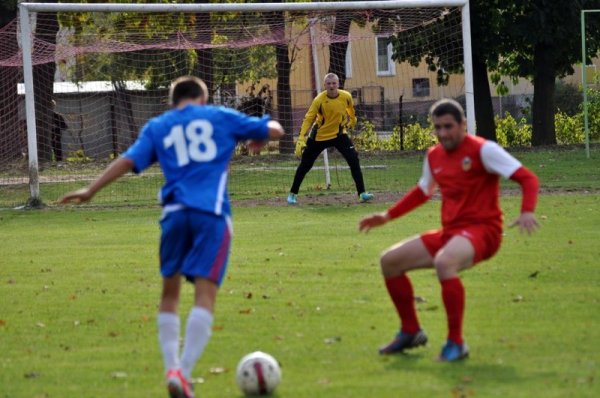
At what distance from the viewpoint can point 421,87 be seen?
33000 mm

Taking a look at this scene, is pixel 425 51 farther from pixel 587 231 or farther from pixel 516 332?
pixel 516 332

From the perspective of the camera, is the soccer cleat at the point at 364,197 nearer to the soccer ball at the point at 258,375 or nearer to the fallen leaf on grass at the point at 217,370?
the fallen leaf on grass at the point at 217,370

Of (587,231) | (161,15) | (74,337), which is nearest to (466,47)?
(161,15)

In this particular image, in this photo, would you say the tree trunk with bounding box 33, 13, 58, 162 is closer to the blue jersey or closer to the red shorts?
the red shorts

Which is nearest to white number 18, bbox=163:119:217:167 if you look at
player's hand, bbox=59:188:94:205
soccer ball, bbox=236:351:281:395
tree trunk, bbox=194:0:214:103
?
player's hand, bbox=59:188:94:205

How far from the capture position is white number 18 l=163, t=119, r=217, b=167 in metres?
6.79

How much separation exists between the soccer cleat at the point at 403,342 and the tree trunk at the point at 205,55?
50.8 ft

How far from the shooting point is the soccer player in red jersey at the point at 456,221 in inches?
294

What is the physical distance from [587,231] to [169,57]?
13.3 m

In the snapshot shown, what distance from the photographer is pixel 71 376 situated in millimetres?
7438

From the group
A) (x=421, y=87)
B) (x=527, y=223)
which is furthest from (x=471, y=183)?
(x=421, y=87)

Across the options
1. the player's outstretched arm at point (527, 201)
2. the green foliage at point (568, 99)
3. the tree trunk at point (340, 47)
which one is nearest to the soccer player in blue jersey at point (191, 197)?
the player's outstretched arm at point (527, 201)

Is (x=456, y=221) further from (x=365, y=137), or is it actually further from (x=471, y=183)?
(x=365, y=137)

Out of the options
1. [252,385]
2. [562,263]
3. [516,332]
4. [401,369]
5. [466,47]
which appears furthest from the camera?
[466,47]
